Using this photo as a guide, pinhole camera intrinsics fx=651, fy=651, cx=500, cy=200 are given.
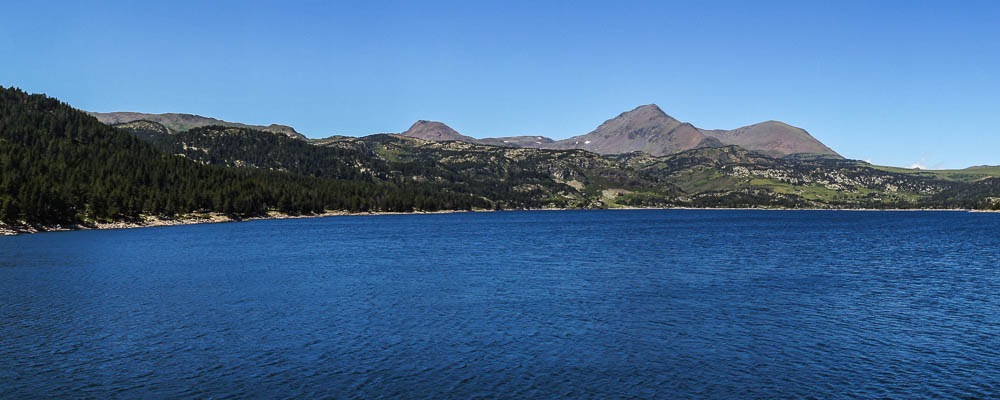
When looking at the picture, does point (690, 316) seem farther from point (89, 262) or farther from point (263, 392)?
point (89, 262)

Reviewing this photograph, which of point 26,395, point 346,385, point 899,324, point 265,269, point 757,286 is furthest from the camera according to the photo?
point 265,269

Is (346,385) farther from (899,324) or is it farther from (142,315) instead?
(899,324)

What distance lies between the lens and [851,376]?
3828 cm

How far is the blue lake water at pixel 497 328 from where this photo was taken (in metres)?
36.8

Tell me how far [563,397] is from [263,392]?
16.1 m

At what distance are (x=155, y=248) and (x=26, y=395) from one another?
101515 millimetres

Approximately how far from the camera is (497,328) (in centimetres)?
5188

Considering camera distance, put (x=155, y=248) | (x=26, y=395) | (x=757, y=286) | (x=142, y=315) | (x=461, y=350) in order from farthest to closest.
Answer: (x=155, y=248) → (x=757, y=286) → (x=142, y=315) → (x=461, y=350) → (x=26, y=395)

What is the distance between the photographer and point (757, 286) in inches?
2977

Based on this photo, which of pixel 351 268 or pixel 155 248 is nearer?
pixel 351 268

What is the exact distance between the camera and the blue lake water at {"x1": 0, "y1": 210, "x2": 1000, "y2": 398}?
36781 mm

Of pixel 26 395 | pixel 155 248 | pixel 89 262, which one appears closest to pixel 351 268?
pixel 89 262

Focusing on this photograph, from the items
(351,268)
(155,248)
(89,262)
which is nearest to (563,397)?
(351,268)

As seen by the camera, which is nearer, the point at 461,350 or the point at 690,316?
the point at 461,350
